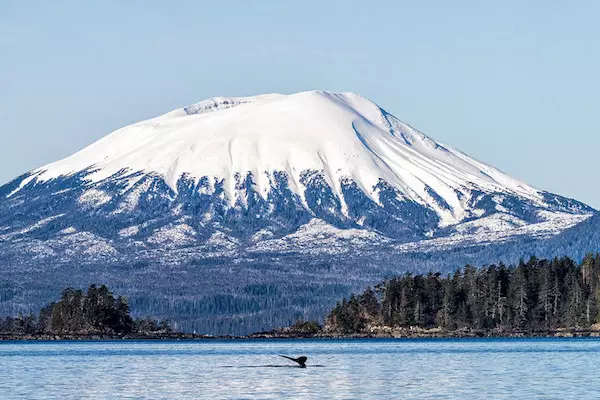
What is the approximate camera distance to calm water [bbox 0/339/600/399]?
301 feet

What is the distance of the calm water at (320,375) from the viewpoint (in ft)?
301

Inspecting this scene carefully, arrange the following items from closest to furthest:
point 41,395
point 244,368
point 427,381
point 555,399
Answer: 1. point 555,399
2. point 41,395
3. point 427,381
4. point 244,368

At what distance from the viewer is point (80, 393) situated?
93812 mm

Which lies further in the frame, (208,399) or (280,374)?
(280,374)

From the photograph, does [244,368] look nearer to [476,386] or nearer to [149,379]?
[149,379]

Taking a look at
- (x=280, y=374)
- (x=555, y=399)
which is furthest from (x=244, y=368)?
(x=555, y=399)

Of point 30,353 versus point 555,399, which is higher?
point 30,353

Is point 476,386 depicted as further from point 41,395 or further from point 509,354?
point 509,354

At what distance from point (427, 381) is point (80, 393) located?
21422 mm

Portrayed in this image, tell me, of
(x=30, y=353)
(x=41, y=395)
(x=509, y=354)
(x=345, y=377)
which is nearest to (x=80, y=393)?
(x=41, y=395)

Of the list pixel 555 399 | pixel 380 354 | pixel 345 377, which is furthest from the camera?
pixel 380 354

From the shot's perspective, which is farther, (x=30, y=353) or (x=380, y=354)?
(x=30, y=353)

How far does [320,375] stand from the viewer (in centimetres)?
10962

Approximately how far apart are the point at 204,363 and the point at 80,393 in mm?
38071
